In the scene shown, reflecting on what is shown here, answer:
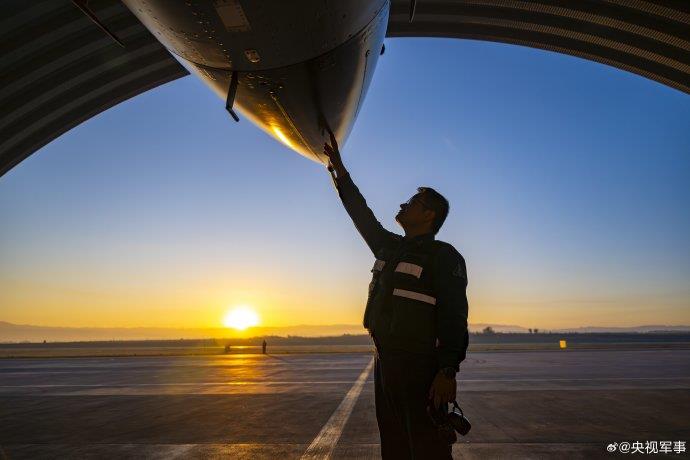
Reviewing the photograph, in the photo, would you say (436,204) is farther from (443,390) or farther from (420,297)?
(443,390)

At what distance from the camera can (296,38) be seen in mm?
2314

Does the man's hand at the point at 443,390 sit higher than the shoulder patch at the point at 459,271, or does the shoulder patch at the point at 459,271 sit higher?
the shoulder patch at the point at 459,271

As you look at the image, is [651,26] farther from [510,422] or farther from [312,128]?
[510,422]

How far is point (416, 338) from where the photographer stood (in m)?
2.54

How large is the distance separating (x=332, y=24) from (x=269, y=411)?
6.08 metres

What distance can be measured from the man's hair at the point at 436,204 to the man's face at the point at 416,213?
0.08 feet

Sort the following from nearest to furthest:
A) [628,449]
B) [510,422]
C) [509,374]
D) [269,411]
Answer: [628,449] < [510,422] < [269,411] < [509,374]

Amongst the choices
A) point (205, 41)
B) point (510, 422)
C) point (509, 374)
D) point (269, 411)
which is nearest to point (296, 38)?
point (205, 41)

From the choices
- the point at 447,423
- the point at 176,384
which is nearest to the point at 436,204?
the point at 447,423

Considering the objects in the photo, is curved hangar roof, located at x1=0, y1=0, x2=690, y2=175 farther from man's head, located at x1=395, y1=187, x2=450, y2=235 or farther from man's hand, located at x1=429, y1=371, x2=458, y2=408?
man's hand, located at x1=429, y1=371, x2=458, y2=408

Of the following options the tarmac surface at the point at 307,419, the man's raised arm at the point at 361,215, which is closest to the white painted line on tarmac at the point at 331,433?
the tarmac surface at the point at 307,419

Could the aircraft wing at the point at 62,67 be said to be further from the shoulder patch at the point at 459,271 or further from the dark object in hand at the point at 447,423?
the dark object in hand at the point at 447,423

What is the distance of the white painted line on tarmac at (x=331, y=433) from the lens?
429cm

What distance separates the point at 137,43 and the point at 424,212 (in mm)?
5492
